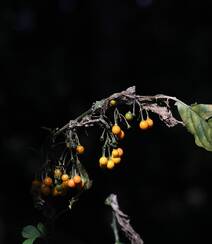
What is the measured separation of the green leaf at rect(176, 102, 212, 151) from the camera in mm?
1901

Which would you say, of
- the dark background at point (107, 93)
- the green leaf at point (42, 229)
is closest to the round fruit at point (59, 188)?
the green leaf at point (42, 229)

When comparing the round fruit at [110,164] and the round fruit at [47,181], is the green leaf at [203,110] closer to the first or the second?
the round fruit at [110,164]

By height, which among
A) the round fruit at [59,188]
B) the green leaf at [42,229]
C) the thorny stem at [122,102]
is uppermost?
the thorny stem at [122,102]

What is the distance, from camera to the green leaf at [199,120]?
1.90 m

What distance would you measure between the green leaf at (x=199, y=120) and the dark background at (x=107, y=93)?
10.4ft

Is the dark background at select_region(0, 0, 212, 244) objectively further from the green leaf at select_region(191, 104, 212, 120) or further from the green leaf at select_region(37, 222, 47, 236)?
the green leaf at select_region(191, 104, 212, 120)

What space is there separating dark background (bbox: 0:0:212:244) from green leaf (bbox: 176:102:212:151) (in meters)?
3.16

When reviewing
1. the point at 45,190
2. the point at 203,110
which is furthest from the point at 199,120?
the point at 45,190

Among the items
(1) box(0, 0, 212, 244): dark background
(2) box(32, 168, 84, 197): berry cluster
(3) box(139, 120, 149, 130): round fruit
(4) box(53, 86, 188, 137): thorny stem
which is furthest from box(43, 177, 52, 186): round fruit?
(1) box(0, 0, 212, 244): dark background

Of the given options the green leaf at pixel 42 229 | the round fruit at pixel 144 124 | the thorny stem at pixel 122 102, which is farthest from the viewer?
the green leaf at pixel 42 229

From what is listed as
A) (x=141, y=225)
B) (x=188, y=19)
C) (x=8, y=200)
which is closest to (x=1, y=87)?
(x=8, y=200)

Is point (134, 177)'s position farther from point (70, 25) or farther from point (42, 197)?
point (42, 197)

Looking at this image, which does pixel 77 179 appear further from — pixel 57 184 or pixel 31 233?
pixel 31 233

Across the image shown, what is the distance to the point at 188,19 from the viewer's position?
24.2ft
